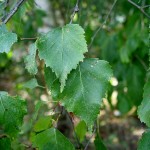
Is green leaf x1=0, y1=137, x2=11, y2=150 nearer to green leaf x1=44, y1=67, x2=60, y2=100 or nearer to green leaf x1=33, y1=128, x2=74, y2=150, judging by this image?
green leaf x1=33, y1=128, x2=74, y2=150

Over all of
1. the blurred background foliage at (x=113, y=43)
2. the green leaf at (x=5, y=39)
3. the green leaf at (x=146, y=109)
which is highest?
the green leaf at (x=5, y=39)

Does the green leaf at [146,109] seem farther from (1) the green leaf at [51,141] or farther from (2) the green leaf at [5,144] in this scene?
(2) the green leaf at [5,144]

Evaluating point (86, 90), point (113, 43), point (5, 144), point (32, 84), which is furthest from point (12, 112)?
point (113, 43)

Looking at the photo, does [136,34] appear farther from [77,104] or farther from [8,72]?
[8,72]

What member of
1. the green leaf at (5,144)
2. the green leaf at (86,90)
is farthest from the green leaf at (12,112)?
the green leaf at (86,90)

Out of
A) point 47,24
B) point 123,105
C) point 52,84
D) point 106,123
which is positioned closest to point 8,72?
point 47,24

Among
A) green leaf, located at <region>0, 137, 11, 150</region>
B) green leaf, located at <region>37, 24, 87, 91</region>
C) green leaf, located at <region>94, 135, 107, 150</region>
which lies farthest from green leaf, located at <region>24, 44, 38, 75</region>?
green leaf, located at <region>94, 135, 107, 150</region>
